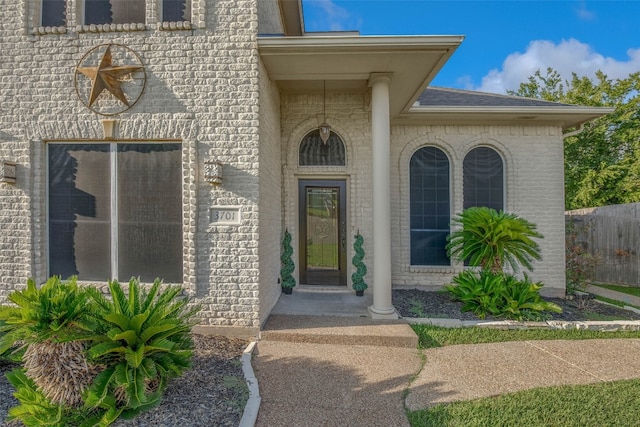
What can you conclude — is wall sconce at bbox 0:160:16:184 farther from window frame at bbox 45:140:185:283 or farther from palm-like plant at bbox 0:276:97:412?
palm-like plant at bbox 0:276:97:412

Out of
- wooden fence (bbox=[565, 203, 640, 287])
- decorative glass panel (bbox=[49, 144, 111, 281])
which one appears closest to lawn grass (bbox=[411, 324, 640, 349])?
wooden fence (bbox=[565, 203, 640, 287])

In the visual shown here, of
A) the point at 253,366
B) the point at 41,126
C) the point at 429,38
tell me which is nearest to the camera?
the point at 253,366

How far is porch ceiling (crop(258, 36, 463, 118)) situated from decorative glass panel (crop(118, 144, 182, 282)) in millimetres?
1957

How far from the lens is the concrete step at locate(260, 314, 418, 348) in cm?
409

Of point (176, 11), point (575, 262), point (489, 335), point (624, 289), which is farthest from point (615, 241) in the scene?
point (176, 11)

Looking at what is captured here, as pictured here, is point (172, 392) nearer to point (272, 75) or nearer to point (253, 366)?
point (253, 366)

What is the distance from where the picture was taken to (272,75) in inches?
195

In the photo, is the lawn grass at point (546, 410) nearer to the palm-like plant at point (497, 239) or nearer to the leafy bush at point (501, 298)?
the leafy bush at point (501, 298)

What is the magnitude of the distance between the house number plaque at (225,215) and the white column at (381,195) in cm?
207

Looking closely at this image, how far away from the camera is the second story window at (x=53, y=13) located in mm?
4508

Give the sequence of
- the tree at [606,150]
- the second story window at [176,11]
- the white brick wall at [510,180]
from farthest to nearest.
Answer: the tree at [606,150] → the white brick wall at [510,180] → the second story window at [176,11]

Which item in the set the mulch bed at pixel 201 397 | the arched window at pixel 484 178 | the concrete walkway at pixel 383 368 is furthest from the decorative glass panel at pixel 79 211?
the arched window at pixel 484 178

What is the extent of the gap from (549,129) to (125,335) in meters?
8.19

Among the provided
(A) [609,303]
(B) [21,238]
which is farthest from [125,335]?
(A) [609,303]
